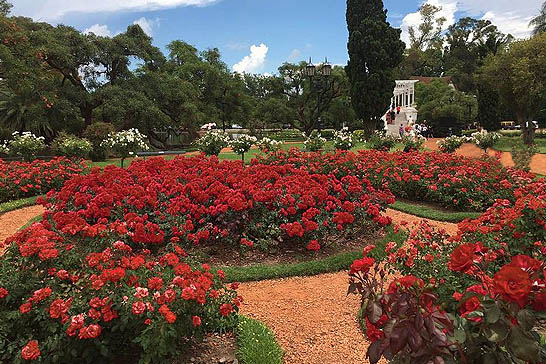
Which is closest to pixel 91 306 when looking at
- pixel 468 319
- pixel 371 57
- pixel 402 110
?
pixel 468 319

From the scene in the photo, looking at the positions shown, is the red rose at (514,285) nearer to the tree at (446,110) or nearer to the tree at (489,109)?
the tree at (489,109)

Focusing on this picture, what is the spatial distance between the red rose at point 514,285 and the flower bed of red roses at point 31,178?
1042 cm

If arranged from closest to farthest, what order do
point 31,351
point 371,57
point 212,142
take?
point 31,351 < point 212,142 < point 371,57

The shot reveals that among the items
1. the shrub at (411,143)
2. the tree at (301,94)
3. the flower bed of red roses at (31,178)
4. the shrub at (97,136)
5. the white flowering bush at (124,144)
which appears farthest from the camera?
the tree at (301,94)

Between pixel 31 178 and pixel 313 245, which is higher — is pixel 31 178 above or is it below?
above

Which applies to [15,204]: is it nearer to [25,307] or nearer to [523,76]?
[25,307]

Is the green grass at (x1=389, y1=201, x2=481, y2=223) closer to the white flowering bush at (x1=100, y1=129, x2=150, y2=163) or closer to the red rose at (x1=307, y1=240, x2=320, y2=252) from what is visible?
the red rose at (x1=307, y1=240, x2=320, y2=252)

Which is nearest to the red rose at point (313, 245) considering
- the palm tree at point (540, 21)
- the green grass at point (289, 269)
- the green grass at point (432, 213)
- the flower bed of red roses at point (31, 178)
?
the green grass at point (289, 269)

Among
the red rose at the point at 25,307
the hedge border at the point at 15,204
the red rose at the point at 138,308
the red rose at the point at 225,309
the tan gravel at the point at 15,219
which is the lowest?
the tan gravel at the point at 15,219

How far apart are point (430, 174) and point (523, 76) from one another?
15.8 metres

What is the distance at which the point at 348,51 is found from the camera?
93.0ft

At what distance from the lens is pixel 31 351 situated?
2330 millimetres

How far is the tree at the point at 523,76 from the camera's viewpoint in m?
21.0

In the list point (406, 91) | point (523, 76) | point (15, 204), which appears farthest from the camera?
point (406, 91)
